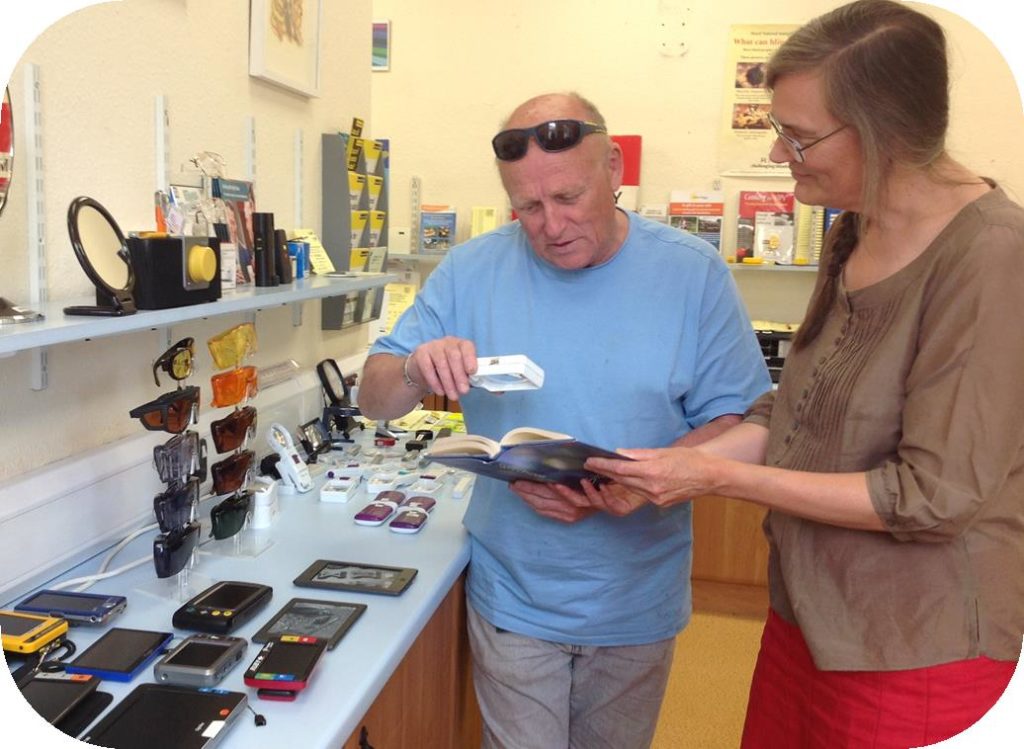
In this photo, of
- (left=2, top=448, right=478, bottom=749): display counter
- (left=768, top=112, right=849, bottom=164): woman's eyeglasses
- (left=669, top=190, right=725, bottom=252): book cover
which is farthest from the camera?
(left=669, top=190, right=725, bottom=252): book cover

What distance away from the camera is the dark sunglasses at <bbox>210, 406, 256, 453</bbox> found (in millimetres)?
1565

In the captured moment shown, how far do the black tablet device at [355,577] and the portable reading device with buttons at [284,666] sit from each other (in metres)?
0.22

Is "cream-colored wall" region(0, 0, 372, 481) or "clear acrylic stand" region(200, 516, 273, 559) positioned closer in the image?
"cream-colored wall" region(0, 0, 372, 481)

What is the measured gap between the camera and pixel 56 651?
1146mm

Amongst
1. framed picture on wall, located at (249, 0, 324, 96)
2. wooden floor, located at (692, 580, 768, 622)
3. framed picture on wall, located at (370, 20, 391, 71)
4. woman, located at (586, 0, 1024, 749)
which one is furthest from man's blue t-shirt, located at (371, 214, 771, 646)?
framed picture on wall, located at (370, 20, 391, 71)

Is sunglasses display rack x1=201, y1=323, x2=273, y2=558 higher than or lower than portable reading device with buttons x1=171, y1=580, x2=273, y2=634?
higher

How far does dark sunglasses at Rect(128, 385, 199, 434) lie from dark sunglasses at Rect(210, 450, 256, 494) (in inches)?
6.1

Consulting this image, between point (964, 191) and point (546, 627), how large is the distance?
958 millimetres

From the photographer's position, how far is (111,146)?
154cm

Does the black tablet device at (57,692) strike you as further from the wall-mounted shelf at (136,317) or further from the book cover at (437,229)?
the book cover at (437,229)

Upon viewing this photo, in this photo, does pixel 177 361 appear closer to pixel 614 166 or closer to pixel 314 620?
pixel 314 620

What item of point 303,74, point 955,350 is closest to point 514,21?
point 303,74

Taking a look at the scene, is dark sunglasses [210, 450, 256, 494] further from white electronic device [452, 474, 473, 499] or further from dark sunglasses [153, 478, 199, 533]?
white electronic device [452, 474, 473, 499]

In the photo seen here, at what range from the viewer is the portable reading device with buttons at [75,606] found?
48.0 inches
